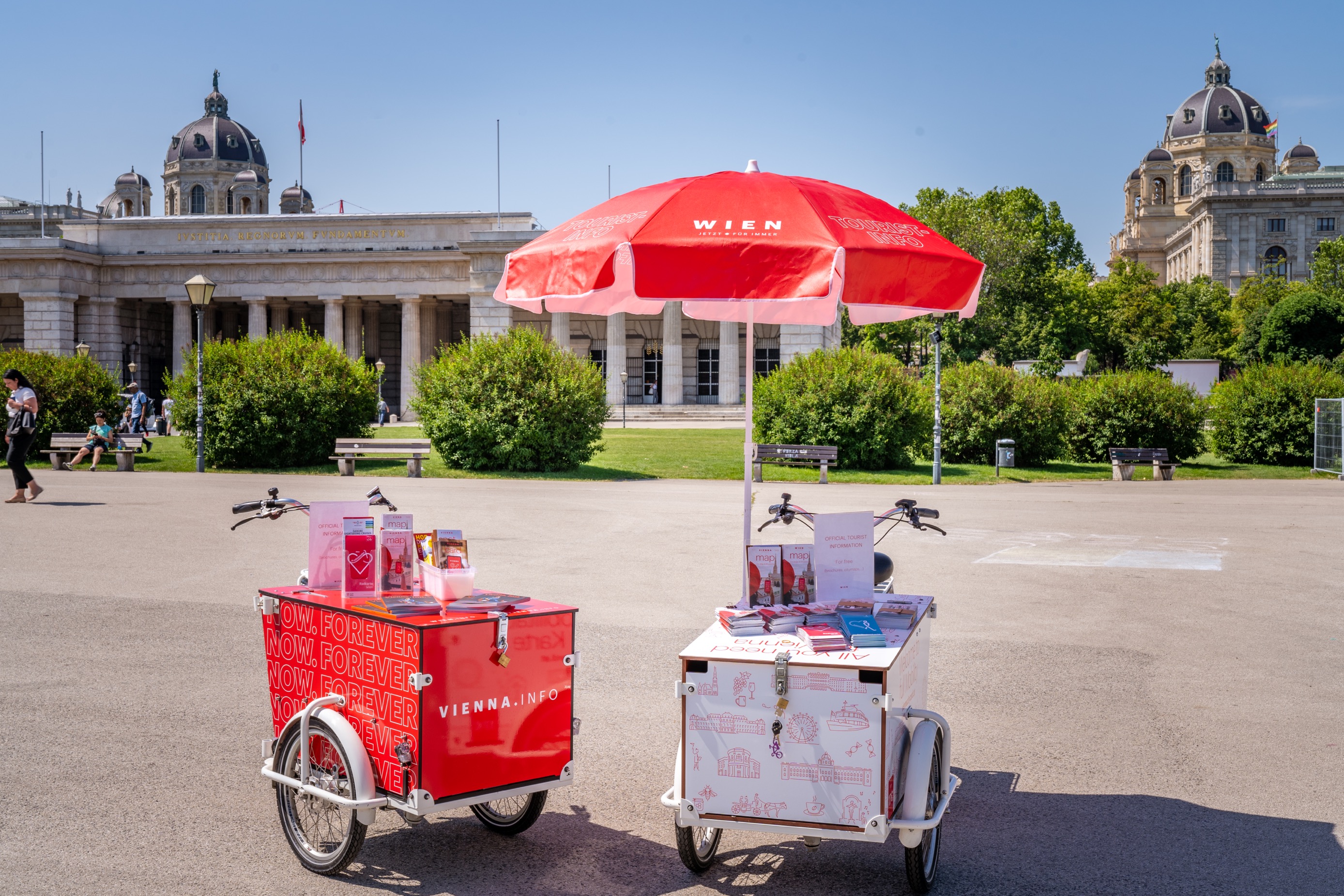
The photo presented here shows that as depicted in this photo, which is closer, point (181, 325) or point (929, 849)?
point (929, 849)

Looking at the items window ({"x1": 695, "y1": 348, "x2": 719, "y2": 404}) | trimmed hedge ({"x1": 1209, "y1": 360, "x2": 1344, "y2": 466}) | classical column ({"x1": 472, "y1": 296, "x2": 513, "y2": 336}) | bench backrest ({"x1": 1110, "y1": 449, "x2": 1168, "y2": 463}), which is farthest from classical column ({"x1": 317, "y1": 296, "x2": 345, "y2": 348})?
trimmed hedge ({"x1": 1209, "y1": 360, "x2": 1344, "y2": 466})

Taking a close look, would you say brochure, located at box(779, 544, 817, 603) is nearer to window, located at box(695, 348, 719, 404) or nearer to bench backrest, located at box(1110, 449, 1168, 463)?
bench backrest, located at box(1110, 449, 1168, 463)

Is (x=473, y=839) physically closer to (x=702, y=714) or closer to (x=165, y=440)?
(x=702, y=714)

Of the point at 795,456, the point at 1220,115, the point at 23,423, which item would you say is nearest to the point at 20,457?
the point at 23,423

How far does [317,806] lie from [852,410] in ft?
81.3

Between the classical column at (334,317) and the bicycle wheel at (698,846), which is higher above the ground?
the classical column at (334,317)

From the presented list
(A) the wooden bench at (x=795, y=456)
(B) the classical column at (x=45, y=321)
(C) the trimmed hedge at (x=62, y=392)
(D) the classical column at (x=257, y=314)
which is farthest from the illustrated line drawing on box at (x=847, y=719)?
(B) the classical column at (x=45, y=321)

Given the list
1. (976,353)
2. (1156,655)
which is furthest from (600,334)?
(1156,655)

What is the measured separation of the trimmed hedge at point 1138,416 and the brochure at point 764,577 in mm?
29006

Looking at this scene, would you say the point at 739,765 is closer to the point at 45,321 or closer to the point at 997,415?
the point at 997,415

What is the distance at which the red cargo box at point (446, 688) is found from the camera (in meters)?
4.31

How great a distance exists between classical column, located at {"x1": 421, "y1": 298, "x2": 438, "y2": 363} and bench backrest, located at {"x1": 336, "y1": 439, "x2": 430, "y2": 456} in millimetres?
36733

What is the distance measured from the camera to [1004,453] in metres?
28.6

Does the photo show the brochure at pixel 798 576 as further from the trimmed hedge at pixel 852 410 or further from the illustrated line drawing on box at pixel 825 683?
the trimmed hedge at pixel 852 410
